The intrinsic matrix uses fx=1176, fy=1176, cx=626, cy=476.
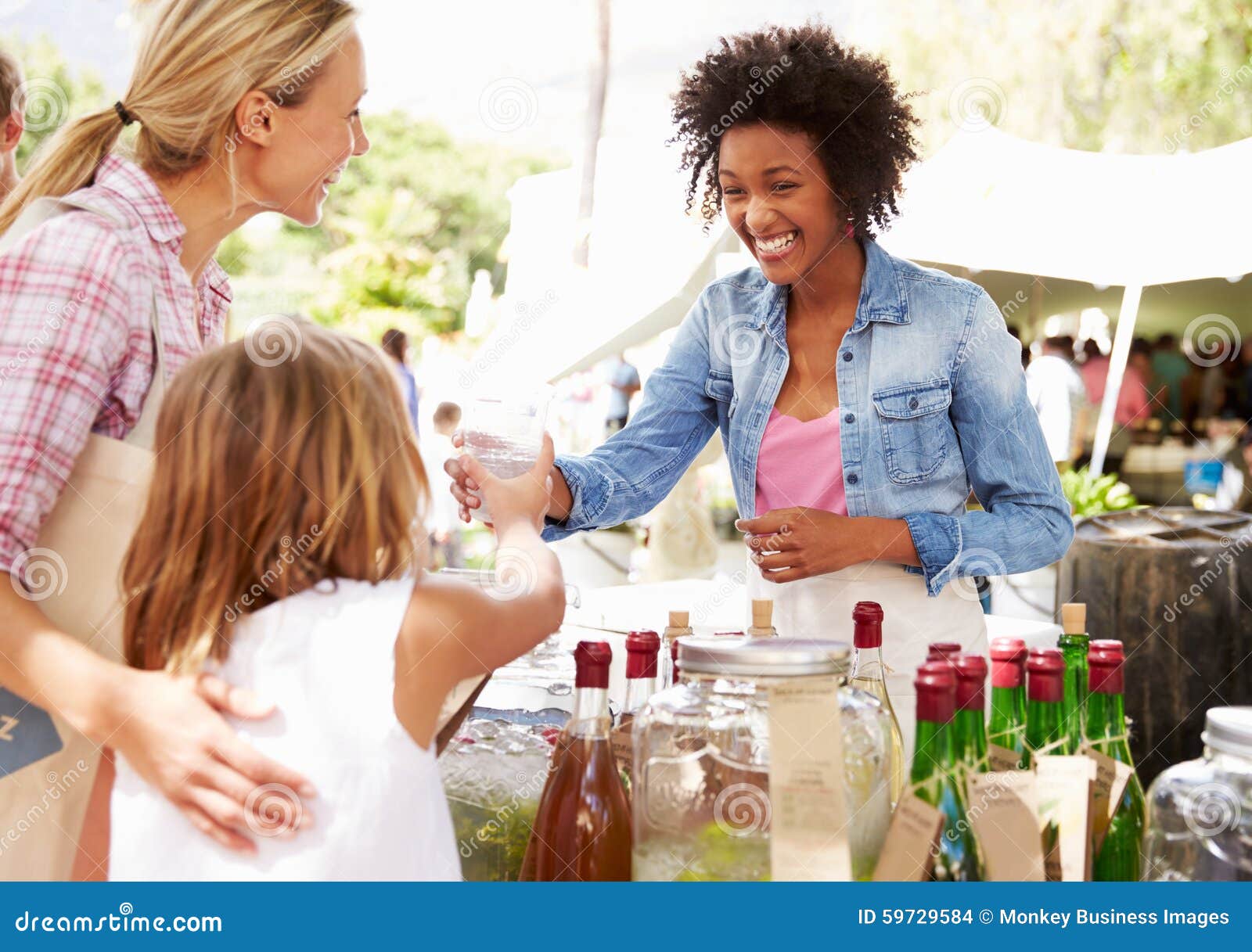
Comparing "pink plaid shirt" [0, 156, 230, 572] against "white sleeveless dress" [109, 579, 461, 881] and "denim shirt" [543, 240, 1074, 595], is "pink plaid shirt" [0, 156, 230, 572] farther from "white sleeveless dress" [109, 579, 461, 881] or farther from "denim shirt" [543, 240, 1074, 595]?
"denim shirt" [543, 240, 1074, 595]

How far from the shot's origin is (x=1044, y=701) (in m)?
1.06

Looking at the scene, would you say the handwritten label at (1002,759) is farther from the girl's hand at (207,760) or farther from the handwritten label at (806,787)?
the girl's hand at (207,760)

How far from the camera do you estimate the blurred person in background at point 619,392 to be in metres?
8.59

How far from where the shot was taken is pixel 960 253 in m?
5.69

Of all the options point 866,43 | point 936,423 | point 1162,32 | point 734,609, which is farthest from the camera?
point 866,43

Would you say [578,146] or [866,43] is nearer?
[578,146]

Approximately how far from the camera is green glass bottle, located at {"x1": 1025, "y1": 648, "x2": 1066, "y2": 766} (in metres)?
1.05

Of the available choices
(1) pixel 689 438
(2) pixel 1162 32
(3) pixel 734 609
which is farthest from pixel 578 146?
(2) pixel 1162 32

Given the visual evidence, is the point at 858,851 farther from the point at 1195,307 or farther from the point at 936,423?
the point at 1195,307

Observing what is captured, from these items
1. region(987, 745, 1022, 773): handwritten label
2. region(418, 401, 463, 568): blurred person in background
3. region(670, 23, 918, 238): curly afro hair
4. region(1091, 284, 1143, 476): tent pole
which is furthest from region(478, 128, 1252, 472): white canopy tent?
region(987, 745, 1022, 773): handwritten label

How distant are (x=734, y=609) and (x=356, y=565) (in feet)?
6.43

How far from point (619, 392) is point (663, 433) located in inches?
263

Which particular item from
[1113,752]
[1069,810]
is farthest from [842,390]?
[1069,810]

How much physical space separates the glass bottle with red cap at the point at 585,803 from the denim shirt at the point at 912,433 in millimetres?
628
